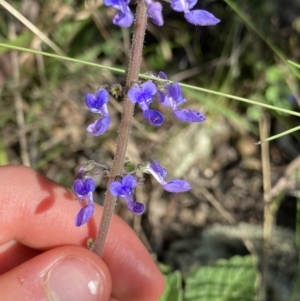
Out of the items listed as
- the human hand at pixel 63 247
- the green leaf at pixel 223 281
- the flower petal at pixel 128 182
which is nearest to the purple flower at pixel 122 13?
the flower petal at pixel 128 182

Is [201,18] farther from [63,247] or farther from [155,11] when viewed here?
[63,247]

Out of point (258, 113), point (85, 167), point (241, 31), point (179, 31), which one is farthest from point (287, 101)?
point (85, 167)

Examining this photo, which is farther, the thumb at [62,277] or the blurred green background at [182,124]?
the blurred green background at [182,124]

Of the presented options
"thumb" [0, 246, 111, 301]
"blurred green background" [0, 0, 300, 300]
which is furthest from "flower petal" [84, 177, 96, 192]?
"blurred green background" [0, 0, 300, 300]

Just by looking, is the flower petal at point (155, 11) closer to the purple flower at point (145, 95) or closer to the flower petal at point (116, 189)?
the purple flower at point (145, 95)

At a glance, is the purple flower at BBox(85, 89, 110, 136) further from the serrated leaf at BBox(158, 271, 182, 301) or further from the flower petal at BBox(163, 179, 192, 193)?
the serrated leaf at BBox(158, 271, 182, 301)

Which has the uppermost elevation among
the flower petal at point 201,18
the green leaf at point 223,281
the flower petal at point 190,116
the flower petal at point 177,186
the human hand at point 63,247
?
the flower petal at point 201,18
